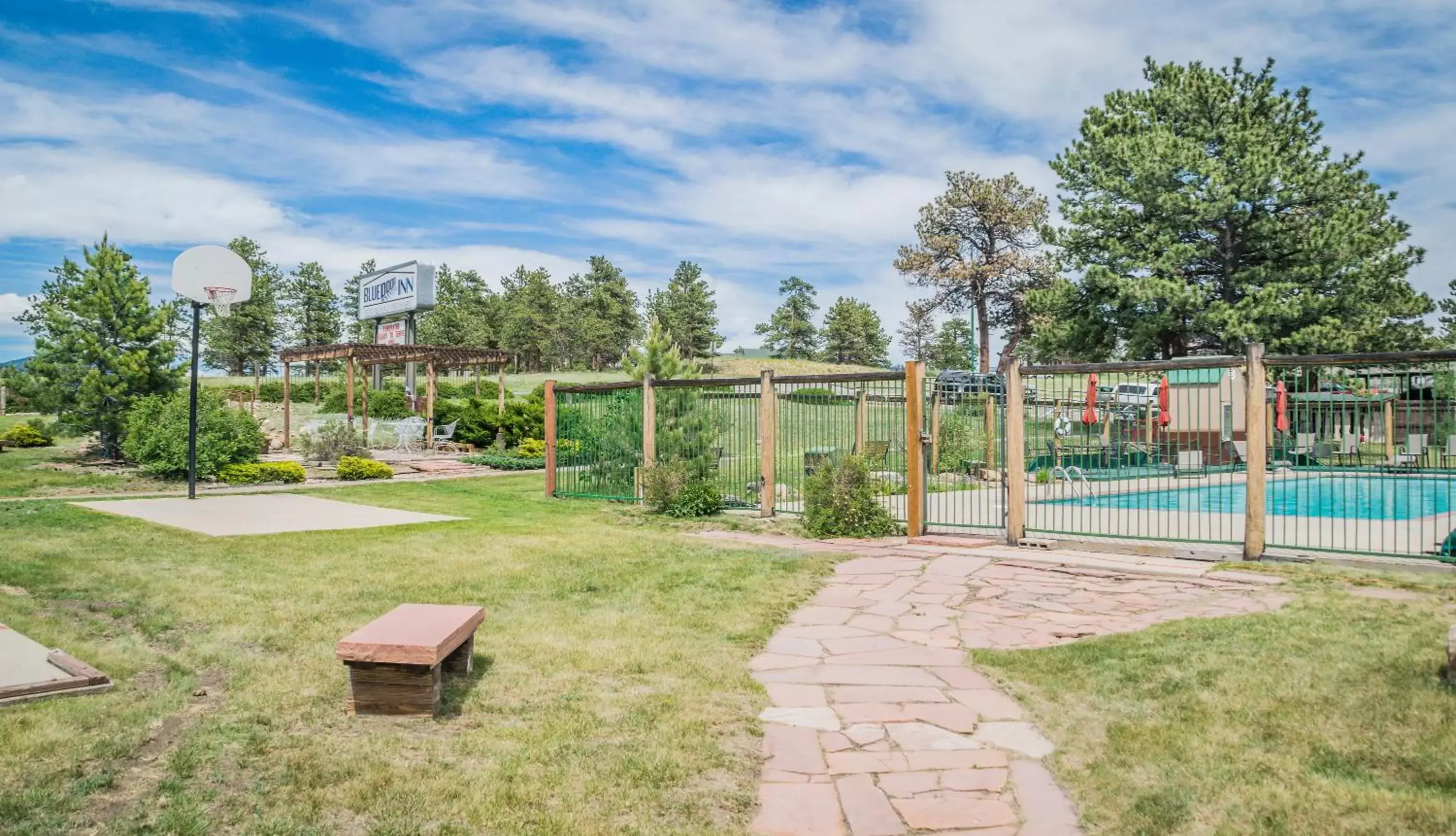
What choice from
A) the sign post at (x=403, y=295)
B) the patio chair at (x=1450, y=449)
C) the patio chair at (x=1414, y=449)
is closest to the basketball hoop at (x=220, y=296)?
the sign post at (x=403, y=295)

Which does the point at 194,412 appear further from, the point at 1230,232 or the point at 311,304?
the point at 311,304

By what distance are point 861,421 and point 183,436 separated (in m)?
11.4

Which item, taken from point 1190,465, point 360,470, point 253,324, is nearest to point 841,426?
point 1190,465

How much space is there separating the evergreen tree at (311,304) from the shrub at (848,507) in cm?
5032

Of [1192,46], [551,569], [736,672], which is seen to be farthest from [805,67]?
[1192,46]

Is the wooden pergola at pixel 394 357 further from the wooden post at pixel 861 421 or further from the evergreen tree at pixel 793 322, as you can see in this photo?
the evergreen tree at pixel 793 322

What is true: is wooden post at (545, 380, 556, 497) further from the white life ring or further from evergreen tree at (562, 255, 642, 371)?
evergreen tree at (562, 255, 642, 371)

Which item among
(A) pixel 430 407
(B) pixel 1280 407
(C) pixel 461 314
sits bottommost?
(B) pixel 1280 407

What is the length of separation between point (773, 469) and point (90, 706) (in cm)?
789

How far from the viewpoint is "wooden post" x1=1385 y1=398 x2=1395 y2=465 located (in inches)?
331

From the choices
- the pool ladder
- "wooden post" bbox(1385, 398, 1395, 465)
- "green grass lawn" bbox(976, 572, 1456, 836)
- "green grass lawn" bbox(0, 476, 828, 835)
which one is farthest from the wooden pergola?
"green grass lawn" bbox(976, 572, 1456, 836)

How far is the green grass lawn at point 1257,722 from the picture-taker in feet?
9.24

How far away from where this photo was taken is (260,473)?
1491cm

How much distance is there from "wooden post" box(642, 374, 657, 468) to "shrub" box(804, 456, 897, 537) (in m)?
3.26
